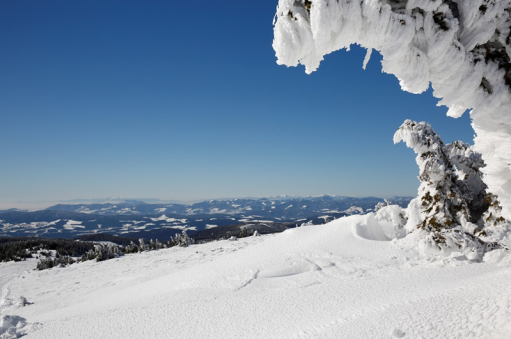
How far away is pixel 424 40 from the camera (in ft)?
6.06

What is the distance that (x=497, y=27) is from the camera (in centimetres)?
193

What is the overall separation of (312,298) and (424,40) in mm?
5707

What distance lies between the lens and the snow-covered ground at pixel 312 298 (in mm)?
4152

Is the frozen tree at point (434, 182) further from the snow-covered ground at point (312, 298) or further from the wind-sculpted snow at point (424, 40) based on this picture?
the wind-sculpted snow at point (424, 40)

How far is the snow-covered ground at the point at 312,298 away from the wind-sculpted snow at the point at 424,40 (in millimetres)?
2664

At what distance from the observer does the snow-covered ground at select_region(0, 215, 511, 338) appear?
4152mm

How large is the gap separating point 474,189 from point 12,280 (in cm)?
2612

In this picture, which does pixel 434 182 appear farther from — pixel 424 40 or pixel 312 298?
pixel 424 40

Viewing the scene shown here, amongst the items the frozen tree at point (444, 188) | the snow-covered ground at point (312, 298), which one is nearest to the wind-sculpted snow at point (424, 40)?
the snow-covered ground at point (312, 298)

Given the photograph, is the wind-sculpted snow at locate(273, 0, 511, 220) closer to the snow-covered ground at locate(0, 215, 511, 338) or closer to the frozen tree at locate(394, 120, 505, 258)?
the snow-covered ground at locate(0, 215, 511, 338)

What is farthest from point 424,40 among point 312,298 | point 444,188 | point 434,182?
point 444,188

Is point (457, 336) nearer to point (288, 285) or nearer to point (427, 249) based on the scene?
point (427, 249)

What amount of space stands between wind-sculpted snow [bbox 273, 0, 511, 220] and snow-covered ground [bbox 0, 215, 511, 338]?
2664 millimetres

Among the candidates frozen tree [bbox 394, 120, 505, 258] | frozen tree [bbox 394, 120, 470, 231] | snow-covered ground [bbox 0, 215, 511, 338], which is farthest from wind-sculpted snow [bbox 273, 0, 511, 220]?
frozen tree [bbox 394, 120, 470, 231]
